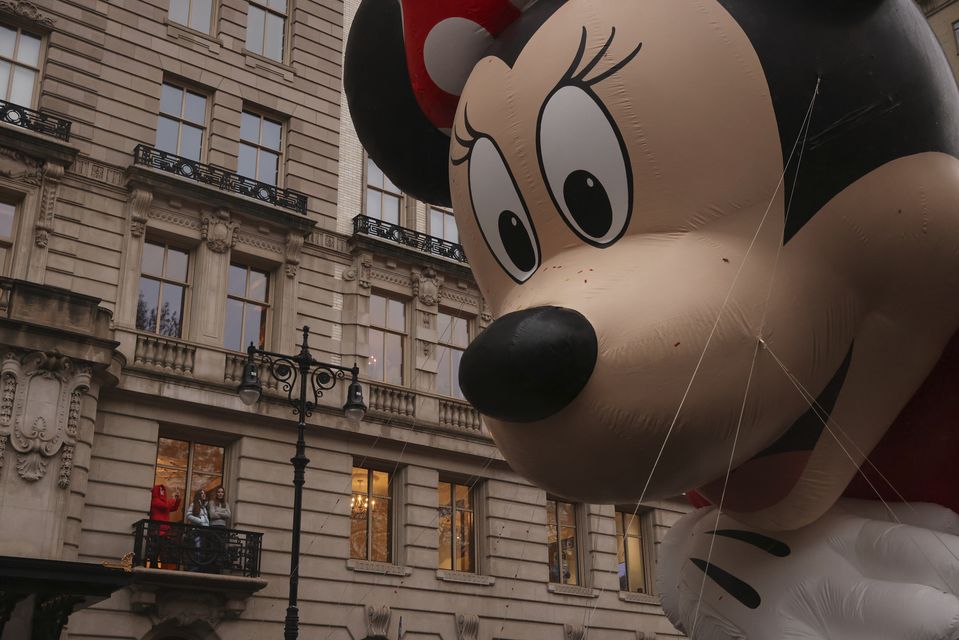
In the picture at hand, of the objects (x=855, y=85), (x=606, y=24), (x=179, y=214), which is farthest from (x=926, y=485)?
(x=179, y=214)

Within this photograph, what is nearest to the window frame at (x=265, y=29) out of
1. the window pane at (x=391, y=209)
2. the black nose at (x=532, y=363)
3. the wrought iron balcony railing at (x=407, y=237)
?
the window pane at (x=391, y=209)

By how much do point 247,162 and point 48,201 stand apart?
4.38 meters

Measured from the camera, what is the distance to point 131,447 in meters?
16.2

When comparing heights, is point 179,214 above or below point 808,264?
above

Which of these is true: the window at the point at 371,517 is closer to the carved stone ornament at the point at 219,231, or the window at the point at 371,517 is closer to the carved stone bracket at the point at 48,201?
the carved stone ornament at the point at 219,231

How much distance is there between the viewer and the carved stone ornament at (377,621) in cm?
1769

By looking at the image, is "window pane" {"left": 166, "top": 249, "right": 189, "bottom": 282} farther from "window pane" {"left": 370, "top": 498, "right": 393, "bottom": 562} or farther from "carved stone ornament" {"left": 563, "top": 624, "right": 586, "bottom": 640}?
"carved stone ornament" {"left": 563, "top": 624, "right": 586, "bottom": 640}

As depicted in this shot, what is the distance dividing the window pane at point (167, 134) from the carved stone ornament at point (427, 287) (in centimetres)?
573

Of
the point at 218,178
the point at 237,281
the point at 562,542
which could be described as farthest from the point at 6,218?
the point at 562,542

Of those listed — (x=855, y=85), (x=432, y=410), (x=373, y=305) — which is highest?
(x=373, y=305)

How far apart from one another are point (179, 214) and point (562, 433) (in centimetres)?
1607

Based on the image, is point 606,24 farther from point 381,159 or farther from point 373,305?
point 373,305

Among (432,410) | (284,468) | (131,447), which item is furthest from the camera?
(432,410)

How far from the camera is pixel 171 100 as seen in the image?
63.3 feet
